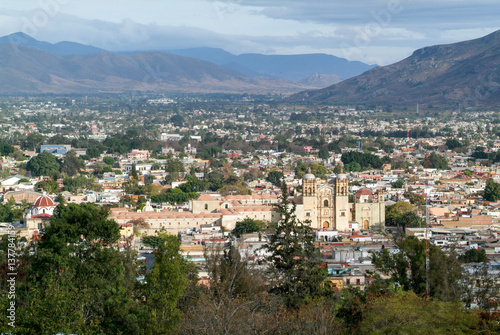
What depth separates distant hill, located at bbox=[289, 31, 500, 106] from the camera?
12094 centimetres

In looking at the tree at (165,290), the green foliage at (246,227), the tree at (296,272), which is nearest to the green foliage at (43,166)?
the green foliage at (246,227)

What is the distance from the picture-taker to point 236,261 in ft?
49.1

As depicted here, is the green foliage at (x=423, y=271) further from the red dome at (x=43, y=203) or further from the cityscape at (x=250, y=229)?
the red dome at (x=43, y=203)

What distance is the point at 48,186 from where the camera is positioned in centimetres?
3716

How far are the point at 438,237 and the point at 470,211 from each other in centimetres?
584

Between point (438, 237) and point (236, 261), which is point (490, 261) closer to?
point (438, 237)

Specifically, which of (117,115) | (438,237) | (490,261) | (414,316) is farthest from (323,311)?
(117,115)

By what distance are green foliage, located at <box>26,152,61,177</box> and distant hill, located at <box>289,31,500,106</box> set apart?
80.6m

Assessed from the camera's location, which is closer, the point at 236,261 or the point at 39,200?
the point at 236,261

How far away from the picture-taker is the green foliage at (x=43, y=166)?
44.5 metres

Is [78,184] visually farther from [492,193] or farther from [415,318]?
[415,318]

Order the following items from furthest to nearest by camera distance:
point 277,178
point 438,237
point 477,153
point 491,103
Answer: point 491,103 → point 477,153 → point 277,178 → point 438,237

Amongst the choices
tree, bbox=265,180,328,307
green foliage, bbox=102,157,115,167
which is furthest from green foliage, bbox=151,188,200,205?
tree, bbox=265,180,328,307

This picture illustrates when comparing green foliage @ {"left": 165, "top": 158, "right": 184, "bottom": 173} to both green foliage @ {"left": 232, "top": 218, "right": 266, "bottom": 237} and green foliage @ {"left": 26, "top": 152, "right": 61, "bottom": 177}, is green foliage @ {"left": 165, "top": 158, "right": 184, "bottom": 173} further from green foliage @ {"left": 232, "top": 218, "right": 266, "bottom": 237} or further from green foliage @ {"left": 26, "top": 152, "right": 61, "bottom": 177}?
green foliage @ {"left": 232, "top": 218, "right": 266, "bottom": 237}
